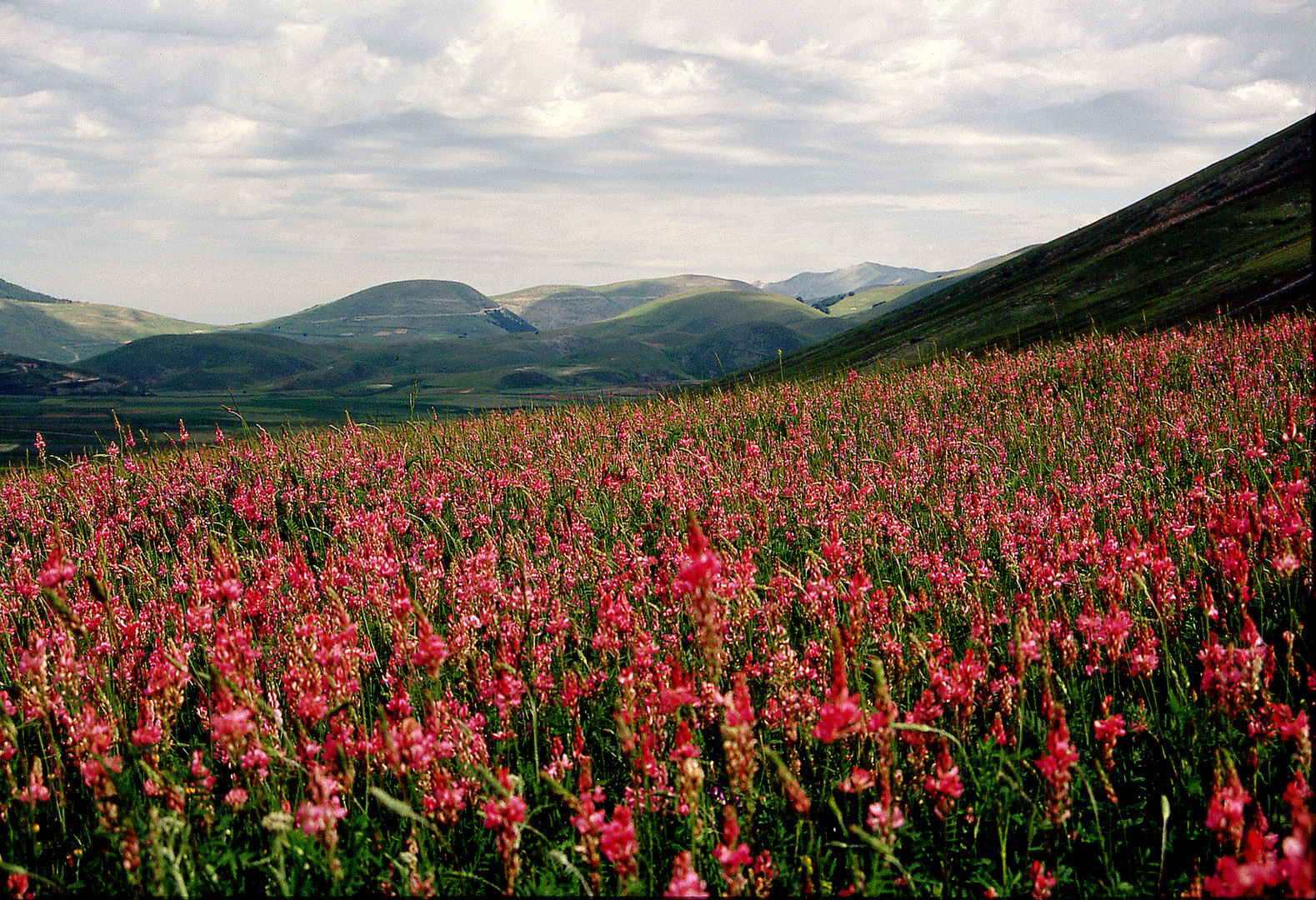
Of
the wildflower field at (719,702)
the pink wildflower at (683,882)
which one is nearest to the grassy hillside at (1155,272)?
the wildflower field at (719,702)

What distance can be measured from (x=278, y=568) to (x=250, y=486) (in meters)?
5.50

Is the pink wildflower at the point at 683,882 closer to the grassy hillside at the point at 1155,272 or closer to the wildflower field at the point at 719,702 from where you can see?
the wildflower field at the point at 719,702

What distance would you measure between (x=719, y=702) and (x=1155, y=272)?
6391 cm

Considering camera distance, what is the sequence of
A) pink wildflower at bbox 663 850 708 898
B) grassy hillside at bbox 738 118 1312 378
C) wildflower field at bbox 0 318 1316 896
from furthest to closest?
grassy hillside at bbox 738 118 1312 378
wildflower field at bbox 0 318 1316 896
pink wildflower at bbox 663 850 708 898

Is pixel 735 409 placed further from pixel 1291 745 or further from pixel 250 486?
pixel 1291 745

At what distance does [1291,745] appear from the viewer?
11.4 feet

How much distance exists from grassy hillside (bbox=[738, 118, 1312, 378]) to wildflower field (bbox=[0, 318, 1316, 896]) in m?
27.0

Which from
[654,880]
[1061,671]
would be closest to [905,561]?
[1061,671]

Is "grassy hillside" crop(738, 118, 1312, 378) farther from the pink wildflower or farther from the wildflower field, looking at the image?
the pink wildflower

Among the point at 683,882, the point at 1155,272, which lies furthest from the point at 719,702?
the point at 1155,272

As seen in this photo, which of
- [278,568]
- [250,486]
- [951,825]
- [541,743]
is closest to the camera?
[951,825]

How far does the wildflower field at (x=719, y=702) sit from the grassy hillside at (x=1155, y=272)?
27006mm

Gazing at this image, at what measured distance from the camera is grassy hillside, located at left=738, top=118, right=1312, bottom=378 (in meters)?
36.6

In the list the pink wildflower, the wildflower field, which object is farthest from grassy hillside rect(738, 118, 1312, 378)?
the pink wildflower
